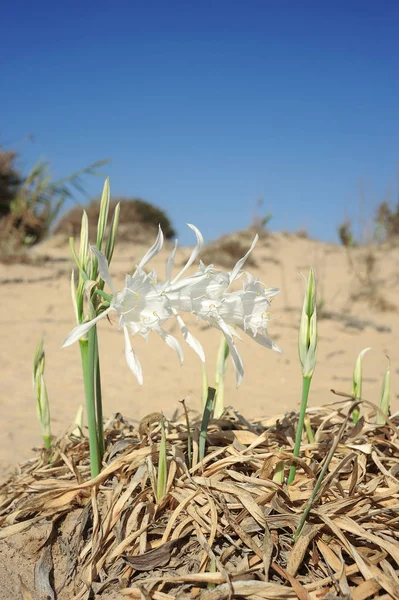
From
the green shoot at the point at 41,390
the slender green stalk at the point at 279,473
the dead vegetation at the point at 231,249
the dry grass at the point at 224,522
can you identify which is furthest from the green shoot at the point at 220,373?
the dead vegetation at the point at 231,249

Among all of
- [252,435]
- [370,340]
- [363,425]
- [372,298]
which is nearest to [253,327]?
[252,435]


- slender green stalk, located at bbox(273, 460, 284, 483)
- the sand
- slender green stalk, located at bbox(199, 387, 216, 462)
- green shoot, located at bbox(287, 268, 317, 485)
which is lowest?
the sand

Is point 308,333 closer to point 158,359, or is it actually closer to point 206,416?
point 206,416

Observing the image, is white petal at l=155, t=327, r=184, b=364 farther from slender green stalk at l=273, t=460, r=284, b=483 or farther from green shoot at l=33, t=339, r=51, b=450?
green shoot at l=33, t=339, r=51, b=450

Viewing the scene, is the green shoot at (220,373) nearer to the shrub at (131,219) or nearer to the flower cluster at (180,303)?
the flower cluster at (180,303)

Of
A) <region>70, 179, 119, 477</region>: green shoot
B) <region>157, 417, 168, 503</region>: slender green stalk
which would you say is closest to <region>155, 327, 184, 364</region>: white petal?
<region>70, 179, 119, 477</region>: green shoot

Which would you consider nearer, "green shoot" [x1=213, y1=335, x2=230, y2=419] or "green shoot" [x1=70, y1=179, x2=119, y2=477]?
"green shoot" [x1=70, y1=179, x2=119, y2=477]
